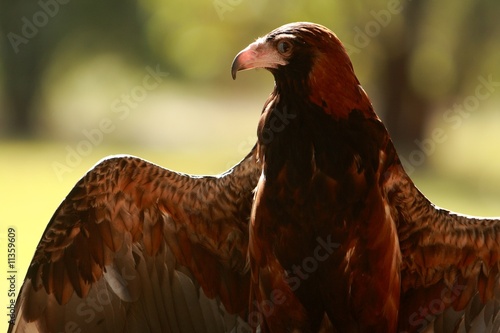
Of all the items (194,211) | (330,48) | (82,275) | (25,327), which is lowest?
(25,327)

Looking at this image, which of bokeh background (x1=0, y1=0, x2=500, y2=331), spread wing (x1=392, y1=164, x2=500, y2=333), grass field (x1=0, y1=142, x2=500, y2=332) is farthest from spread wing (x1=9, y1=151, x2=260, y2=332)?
bokeh background (x1=0, y1=0, x2=500, y2=331)

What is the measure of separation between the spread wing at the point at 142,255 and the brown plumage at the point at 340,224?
0.37 ft

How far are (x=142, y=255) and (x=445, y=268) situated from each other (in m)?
0.70

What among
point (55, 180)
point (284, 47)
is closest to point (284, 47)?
point (284, 47)

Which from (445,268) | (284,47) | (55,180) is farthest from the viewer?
(55,180)

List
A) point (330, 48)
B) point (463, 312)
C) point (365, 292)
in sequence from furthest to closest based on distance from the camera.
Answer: point (463, 312) < point (365, 292) < point (330, 48)

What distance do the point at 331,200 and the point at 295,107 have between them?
8.3 inches

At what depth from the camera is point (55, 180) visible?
4.76 metres

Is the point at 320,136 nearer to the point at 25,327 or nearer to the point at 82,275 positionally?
the point at 82,275

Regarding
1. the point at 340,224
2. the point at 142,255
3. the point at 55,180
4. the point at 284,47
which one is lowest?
the point at 142,255

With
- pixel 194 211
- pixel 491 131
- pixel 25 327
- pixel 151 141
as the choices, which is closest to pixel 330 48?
pixel 194 211

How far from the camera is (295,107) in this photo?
1503 millimetres

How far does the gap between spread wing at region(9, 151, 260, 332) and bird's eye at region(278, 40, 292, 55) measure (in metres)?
0.32

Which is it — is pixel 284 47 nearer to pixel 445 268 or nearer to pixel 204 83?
pixel 445 268
